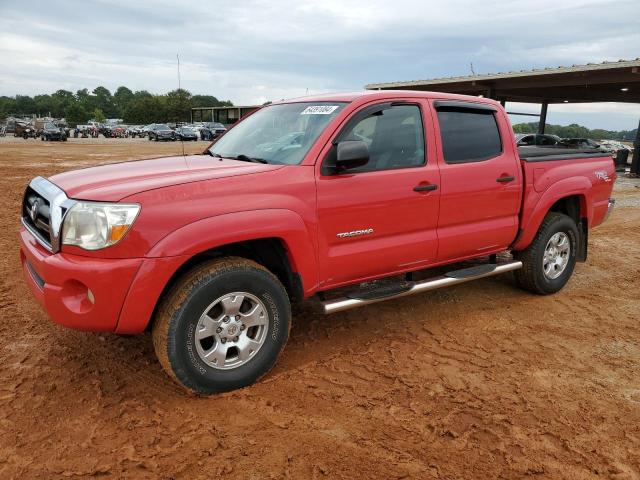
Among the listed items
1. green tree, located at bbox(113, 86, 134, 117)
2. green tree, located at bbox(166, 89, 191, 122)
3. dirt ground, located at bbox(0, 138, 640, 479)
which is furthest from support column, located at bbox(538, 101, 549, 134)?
A: green tree, located at bbox(113, 86, 134, 117)

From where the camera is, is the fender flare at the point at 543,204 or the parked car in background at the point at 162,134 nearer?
the fender flare at the point at 543,204

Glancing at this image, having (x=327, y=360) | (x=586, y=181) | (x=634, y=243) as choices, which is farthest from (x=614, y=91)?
(x=327, y=360)

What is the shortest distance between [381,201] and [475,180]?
105 cm

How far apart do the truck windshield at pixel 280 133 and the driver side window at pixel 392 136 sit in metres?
0.25

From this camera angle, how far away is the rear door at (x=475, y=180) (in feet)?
12.9

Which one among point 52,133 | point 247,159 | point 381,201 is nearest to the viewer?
point 381,201

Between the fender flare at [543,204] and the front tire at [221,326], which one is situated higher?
the fender flare at [543,204]

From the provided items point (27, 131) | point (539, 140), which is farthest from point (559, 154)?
point (27, 131)

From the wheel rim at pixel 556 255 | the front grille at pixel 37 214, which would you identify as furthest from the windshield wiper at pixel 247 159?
the wheel rim at pixel 556 255

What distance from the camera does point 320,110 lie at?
12.0 feet

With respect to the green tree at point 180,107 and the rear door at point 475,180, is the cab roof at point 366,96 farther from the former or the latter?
the green tree at point 180,107

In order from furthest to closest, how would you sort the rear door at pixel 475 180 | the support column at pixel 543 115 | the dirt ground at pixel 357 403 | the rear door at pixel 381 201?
the support column at pixel 543 115 < the rear door at pixel 475 180 < the rear door at pixel 381 201 < the dirt ground at pixel 357 403

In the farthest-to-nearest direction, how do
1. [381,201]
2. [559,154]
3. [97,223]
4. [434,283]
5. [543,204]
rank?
[559,154]
[543,204]
[434,283]
[381,201]
[97,223]

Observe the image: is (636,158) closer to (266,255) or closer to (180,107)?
(180,107)
